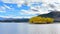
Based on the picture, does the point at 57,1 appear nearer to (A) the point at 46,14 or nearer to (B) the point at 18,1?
(A) the point at 46,14

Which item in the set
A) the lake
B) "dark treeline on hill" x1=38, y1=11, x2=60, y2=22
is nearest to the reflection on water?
the lake

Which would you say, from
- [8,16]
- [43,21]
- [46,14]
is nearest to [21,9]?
[8,16]

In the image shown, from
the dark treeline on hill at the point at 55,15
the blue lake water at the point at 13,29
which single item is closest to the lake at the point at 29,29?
the blue lake water at the point at 13,29

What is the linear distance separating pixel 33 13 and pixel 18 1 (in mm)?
263

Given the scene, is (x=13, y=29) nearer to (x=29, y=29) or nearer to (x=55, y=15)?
(x=29, y=29)

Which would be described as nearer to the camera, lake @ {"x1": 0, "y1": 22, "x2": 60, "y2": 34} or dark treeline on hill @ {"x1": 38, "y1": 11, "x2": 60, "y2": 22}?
lake @ {"x1": 0, "y1": 22, "x2": 60, "y2": 34}

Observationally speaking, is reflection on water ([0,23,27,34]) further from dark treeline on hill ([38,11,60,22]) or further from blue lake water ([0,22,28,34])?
dark treeline on hill ([38,11,60,22])

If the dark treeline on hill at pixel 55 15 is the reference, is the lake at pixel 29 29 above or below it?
below

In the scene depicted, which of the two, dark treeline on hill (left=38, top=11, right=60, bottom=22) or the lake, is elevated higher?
dark treeline on hill (left=38, top=11, right=60, bottom=22)

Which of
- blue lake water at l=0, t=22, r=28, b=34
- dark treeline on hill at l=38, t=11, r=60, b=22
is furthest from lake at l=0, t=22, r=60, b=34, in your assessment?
dark treeline on hill at l=38, t=11, r=60, b=22

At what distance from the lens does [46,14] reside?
2068mm

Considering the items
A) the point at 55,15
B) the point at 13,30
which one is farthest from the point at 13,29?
the point at 55,15

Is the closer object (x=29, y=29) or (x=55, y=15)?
(x=29, y=29)

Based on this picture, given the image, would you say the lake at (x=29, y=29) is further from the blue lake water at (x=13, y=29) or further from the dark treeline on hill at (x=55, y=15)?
the dark treeline on hill at (x=55, y=15)
